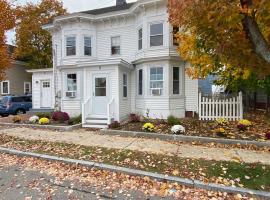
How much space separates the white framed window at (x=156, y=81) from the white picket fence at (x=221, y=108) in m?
2.32

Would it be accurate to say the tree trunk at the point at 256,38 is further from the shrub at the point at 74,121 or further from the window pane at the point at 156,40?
the shrub at the point at 74,121

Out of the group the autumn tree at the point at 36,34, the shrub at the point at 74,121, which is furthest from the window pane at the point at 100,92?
the autumn tree at the point at 36,34

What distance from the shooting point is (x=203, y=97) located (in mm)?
12430

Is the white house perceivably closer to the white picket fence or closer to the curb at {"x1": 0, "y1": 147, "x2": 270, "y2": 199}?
the white picket fence

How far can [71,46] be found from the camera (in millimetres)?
15617

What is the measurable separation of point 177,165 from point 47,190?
311 cm

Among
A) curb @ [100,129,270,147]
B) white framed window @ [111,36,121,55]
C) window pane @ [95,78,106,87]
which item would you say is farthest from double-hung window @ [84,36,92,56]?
curb @ [100,129,270,147]

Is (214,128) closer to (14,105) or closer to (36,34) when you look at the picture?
(14,105)

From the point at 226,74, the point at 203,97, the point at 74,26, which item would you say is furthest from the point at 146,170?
the point at 74,26

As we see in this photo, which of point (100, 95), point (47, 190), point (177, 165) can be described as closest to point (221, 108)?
point (100, 95)

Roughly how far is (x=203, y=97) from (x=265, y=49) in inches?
301

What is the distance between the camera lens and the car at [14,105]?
18.6 m

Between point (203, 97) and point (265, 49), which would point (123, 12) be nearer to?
point (203, 97)

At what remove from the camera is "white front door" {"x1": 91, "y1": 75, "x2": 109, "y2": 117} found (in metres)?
12.9
